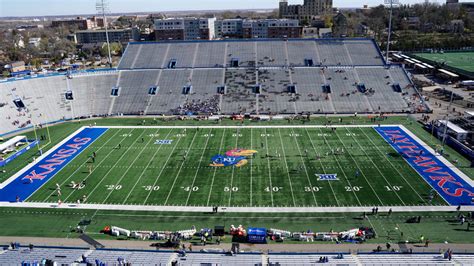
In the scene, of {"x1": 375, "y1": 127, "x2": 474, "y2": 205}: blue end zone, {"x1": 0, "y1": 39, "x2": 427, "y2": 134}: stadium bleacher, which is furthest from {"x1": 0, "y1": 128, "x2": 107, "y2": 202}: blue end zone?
{"x1": 375, "y1": 127, "x2": 474, "y2": 205}: blue end zone

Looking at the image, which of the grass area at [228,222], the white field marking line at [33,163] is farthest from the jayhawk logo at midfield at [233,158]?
the white field marking line at [33,163]

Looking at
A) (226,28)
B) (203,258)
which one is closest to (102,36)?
(226,28)

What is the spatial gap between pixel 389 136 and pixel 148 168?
32.3m

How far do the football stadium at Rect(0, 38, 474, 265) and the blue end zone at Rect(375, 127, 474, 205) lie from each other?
0.23 meters

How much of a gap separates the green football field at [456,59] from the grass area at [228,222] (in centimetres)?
7203

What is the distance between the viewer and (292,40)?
3194 inches

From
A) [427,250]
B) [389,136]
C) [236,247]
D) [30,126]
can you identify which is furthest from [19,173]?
[389,136]

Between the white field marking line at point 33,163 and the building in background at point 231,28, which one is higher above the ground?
the building in background at point 231,28

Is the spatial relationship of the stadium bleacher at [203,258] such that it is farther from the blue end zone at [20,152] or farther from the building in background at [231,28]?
the building in background at [231,28]

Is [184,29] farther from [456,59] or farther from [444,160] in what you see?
[444,160]

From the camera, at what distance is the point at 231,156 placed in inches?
1732

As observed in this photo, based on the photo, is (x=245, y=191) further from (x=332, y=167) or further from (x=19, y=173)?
(x=19, y=173)

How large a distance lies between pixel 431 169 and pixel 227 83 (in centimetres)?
3988

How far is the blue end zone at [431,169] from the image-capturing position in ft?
112
